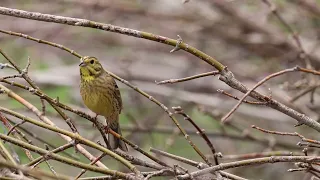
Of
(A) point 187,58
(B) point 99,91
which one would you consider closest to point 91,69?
(B) point 99,91

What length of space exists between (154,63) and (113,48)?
94cm

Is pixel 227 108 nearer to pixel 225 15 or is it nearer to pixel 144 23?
pixel 225 15

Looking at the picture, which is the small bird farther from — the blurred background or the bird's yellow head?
the blurred background

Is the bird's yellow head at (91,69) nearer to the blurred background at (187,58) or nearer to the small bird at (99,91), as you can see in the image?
the small bird at (99,91)

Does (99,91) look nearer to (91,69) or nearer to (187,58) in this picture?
(91,69)

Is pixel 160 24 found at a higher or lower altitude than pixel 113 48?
lower

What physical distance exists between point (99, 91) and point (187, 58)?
10.3ft

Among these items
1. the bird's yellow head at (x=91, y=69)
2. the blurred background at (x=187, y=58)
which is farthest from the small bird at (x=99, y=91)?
the blurred background at (x=187, y=58)

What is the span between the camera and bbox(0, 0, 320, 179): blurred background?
544 centimetres

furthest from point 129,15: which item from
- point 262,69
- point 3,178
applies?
point 3,178

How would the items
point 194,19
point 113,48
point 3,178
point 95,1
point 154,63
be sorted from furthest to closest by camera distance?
point 113,48 < point 154,63 < point 194,19 < point 95,1 < point 3,178

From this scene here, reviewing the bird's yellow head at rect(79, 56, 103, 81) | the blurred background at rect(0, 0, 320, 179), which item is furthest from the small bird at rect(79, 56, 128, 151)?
the blurred background at rect(0, 0, 320, 179)

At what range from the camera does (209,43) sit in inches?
270

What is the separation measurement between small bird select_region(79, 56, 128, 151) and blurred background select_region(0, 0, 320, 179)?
3.11ft
